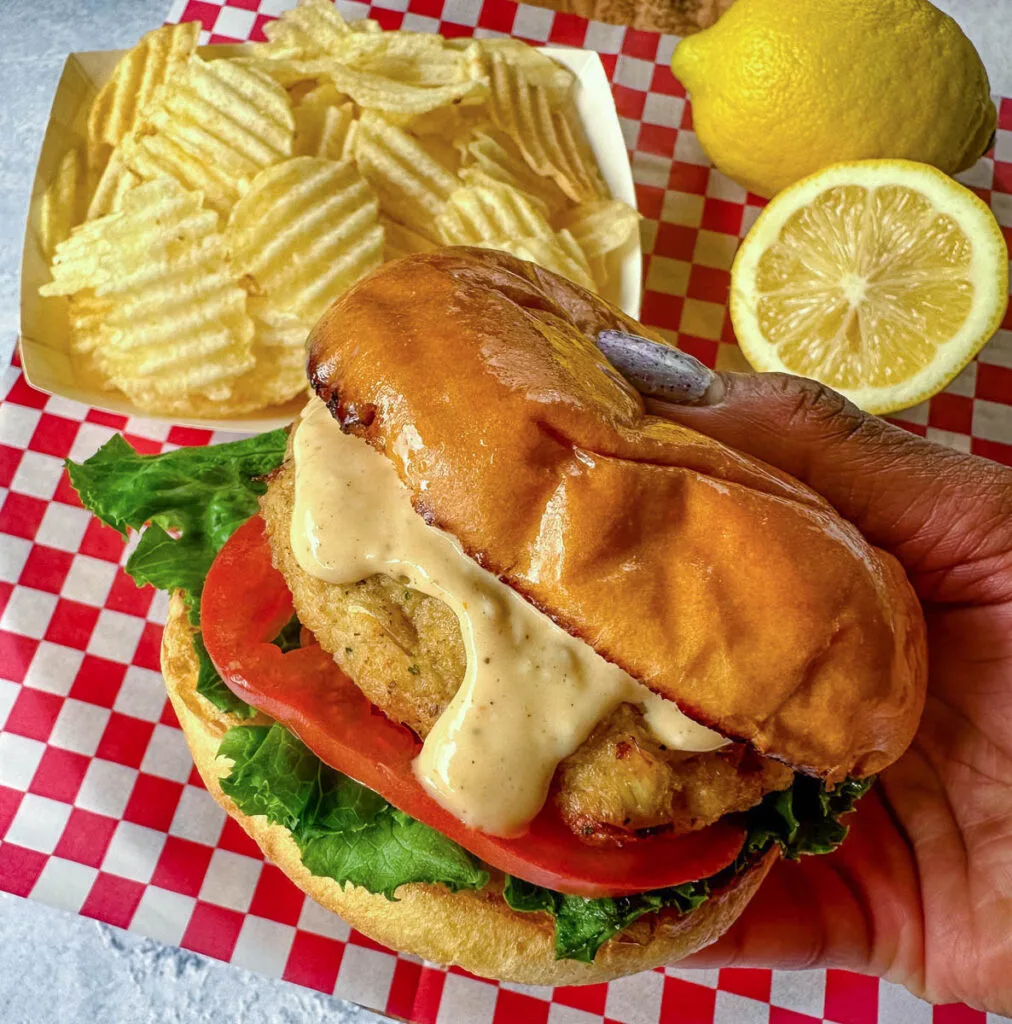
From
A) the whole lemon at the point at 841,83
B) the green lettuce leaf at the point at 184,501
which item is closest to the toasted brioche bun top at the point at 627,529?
the green lettuce leaf at the point at 184,501

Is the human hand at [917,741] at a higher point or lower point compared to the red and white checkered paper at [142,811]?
higher

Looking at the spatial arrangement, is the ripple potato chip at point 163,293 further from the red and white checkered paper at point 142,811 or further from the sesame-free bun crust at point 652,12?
the sesame-free bun crust at point 652,12

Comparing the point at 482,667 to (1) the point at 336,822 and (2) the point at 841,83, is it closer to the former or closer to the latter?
(1) the point at 336,822

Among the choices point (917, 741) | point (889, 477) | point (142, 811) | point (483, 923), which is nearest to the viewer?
point (483, 923)

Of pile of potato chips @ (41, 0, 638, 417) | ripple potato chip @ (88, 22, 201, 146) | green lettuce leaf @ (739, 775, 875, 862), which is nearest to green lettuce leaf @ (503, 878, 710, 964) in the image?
green lettuce leaf @ (739, 775, 875, 862)

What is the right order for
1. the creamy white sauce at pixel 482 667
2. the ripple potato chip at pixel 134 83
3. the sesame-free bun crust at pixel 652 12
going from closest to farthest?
the creamy white sauce at pixel 482 667 < the ripple potato chip at pixel 134 83 < the sesame-free bun crust at pixel 652 12

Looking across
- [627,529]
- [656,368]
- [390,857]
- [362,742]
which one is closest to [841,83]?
[656,368]

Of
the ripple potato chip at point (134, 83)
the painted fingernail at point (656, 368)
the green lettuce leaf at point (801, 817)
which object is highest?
the painted fingernail at point (656, 368)

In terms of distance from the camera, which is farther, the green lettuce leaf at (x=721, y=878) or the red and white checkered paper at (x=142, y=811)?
the red and white checkered paper at (x=142, y=811)

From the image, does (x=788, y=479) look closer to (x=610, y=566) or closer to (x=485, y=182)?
(x=610, y=566)
